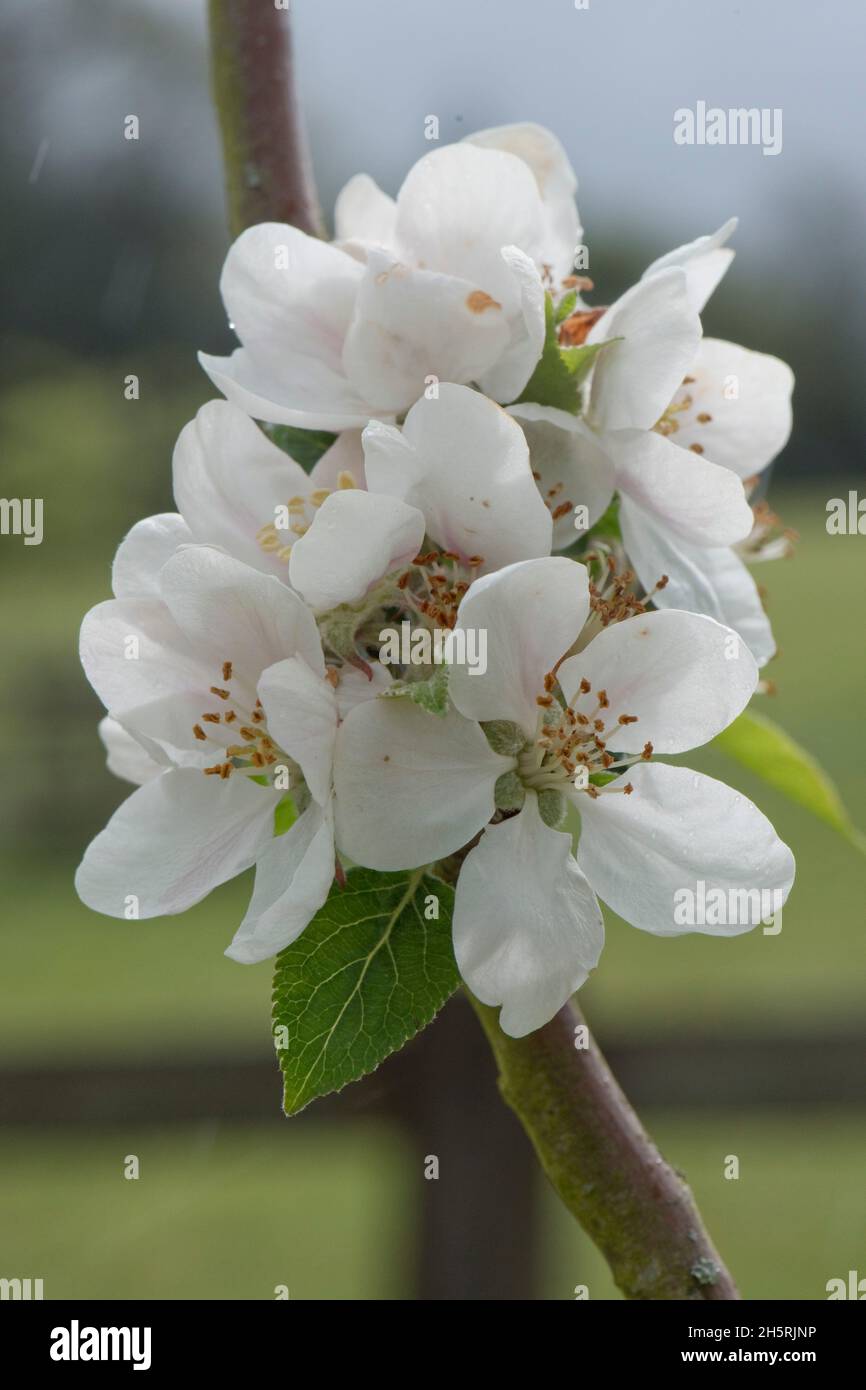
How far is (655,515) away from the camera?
0.31m

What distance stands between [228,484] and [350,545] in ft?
0.19

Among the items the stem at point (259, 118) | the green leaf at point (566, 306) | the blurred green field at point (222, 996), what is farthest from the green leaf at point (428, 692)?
the blurred green field at point (222, 996)

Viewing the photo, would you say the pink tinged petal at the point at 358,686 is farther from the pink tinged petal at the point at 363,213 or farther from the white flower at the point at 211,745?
the pink tinged petal at the point at 363,213

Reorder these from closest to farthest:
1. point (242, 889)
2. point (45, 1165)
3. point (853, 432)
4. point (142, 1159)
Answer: point (142, 1159) → point (45, 1165) → point (853, 432) → point (242, 889)

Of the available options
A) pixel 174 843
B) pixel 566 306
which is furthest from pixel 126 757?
pixel 566 306

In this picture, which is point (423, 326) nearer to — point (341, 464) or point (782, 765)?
point (341, 464)

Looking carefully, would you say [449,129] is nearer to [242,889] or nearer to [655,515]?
[655,515]

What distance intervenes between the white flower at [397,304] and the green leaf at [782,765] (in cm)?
13

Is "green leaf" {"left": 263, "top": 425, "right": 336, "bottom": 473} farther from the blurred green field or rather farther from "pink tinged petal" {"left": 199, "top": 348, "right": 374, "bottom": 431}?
the blurred green field

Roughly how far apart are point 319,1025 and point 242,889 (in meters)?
2.31

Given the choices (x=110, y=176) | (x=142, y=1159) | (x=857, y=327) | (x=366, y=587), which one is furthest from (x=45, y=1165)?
(x=366, y=587)

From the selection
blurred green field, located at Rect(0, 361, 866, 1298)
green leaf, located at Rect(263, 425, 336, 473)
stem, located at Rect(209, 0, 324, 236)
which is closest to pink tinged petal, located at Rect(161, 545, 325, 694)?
green leaf, located at Rect(263, 425, 336, 473)

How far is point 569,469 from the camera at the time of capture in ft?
0.99

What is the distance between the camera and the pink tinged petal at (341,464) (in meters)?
0.31
